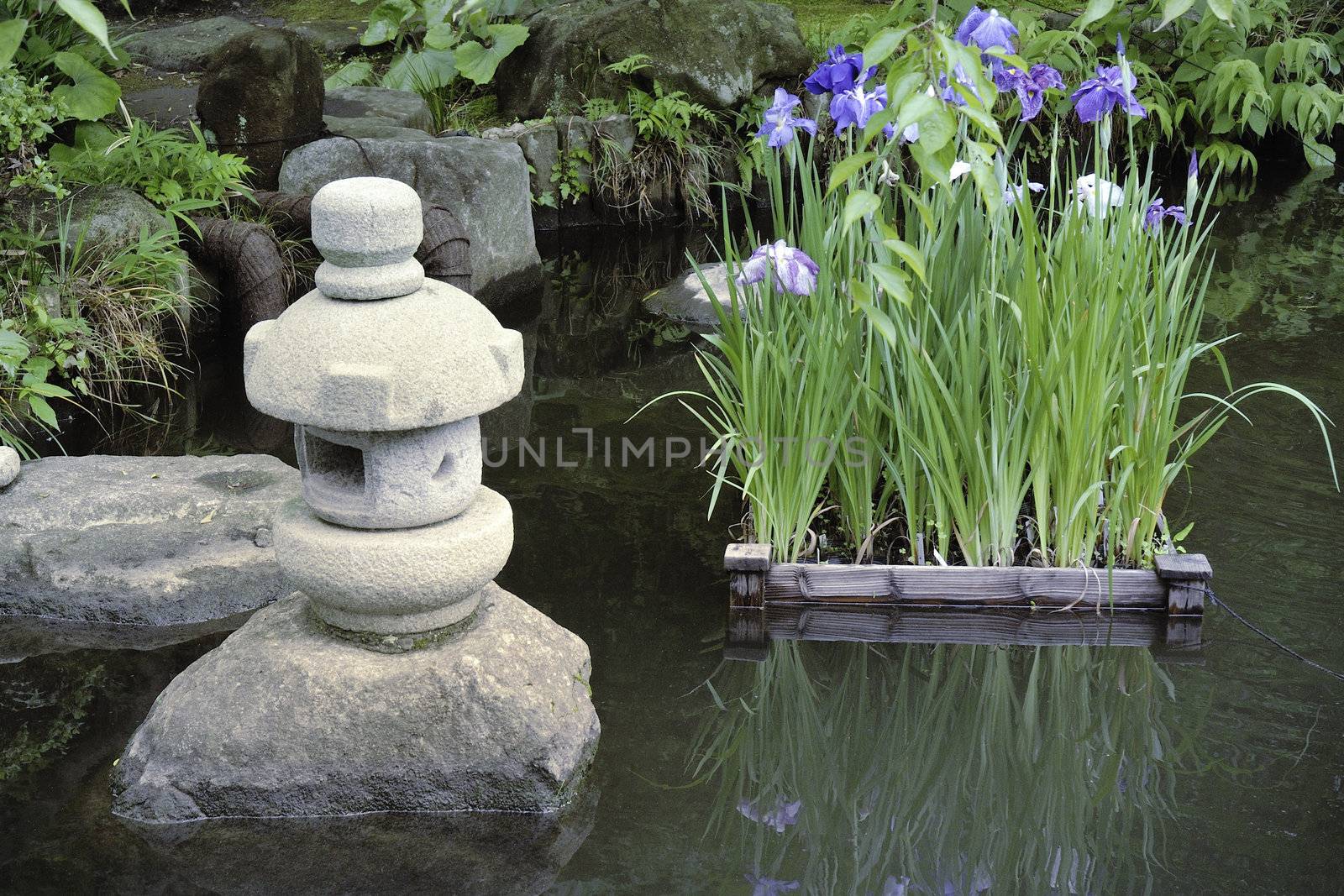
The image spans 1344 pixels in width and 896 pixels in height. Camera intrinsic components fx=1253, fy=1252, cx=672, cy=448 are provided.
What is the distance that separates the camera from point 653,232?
8.27 meters

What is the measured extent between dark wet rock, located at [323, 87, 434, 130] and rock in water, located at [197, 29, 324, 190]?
0.66 m

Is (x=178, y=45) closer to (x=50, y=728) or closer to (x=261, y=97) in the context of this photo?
(x=261, y=97)

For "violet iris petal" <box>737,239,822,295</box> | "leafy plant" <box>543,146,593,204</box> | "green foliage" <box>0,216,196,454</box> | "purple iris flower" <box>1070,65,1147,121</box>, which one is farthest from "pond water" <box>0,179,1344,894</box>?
"leafy plant" <box>543,146,593,204</box>

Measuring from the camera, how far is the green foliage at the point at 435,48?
26.8 feet

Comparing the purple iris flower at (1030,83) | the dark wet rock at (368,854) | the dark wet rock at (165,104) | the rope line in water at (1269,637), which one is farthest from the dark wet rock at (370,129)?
the rope line in water at (1269,637)

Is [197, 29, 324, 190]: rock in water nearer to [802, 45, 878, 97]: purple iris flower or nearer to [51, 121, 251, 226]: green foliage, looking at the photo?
[51, 121, 251, 226]: green foliage

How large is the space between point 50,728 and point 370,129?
15.3 feet

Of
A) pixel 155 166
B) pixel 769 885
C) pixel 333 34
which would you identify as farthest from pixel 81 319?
pixel 333 34

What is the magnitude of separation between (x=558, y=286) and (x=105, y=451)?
3019 millimetres

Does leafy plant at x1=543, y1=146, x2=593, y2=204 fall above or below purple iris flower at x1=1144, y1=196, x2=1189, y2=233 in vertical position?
below

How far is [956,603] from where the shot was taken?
146 inches

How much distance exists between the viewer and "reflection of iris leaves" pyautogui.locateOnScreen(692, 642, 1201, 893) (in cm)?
269

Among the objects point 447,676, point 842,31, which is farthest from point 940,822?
point 842,31

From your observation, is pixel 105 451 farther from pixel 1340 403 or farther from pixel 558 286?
pixel 1340 403
